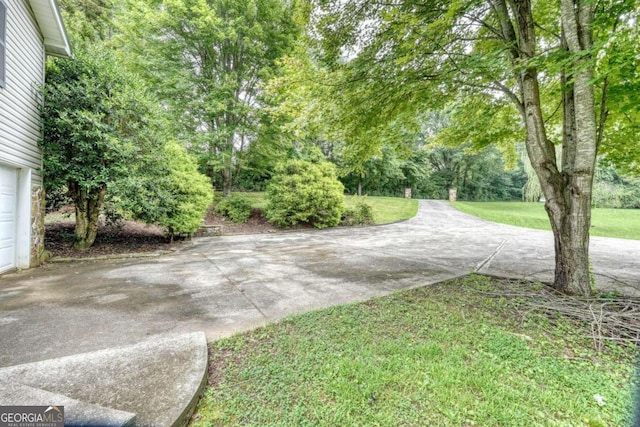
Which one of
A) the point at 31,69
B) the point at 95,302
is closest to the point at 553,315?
the point at 95,302

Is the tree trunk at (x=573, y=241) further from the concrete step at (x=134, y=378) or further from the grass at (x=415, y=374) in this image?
the concrete step at (x=134, y=378)

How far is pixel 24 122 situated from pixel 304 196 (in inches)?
290

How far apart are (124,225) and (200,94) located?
5.88 metres

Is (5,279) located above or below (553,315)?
below

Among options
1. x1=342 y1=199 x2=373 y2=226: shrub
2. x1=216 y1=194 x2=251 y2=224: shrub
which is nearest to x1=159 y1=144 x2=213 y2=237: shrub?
x1=216 y1=194 x2=251 y2=224: shrub

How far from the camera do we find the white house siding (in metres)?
3.88

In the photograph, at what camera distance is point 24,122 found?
423cm

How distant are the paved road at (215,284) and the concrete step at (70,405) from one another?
62 centimetres

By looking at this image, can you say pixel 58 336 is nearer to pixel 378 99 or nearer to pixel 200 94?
pixel 378 99

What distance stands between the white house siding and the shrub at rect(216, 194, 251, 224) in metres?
6.38

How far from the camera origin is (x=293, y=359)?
6.84ft

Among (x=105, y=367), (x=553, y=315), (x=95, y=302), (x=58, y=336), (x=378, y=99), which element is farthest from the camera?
(x=378, y=99)

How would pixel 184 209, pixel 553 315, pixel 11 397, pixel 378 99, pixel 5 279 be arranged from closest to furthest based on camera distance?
pixel 11 397 → pixel 553 315 → pixel 5 279 → pixel 378 99 → pixel 184 209

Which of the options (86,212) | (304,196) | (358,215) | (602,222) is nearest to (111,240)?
(86,212)
